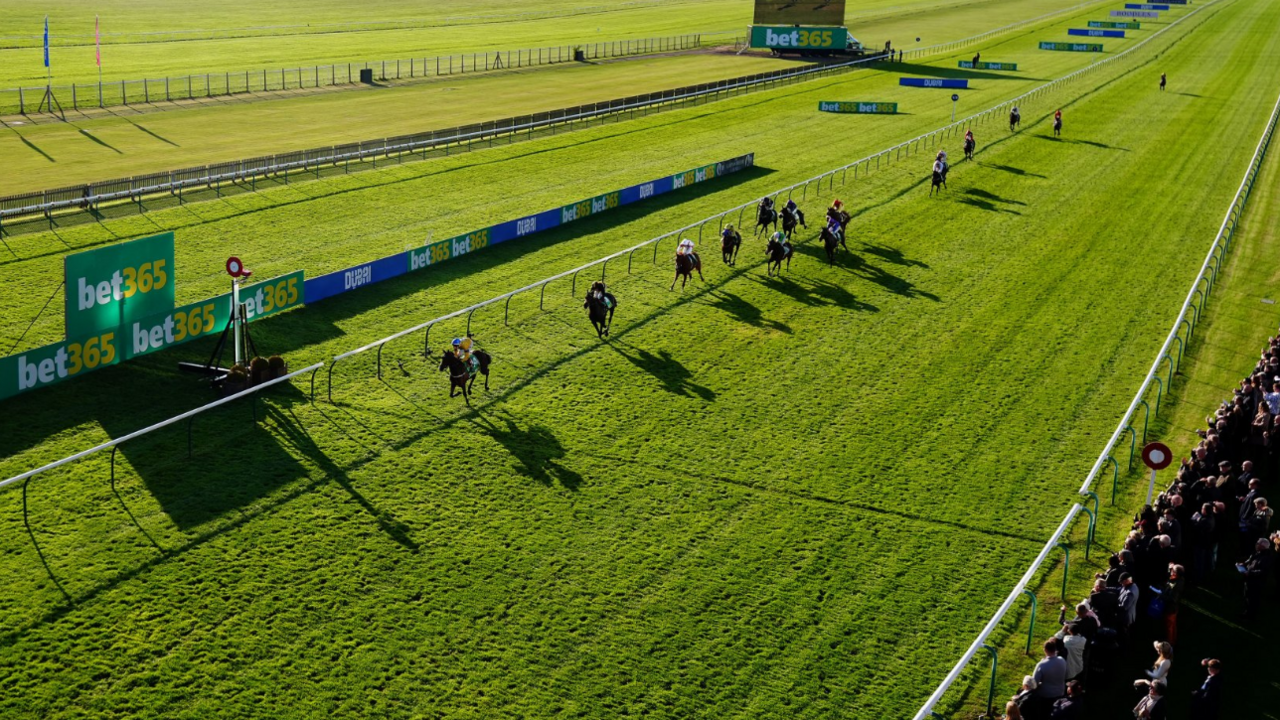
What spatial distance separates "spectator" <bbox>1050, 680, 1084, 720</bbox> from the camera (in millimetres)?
12539

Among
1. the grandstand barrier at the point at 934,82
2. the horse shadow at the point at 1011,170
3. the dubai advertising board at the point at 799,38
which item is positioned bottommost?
the horse shadow at the point at 1011,170

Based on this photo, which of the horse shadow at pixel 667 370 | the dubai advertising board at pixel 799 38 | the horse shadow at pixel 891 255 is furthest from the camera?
the dubai advertising board at pixel 799 38

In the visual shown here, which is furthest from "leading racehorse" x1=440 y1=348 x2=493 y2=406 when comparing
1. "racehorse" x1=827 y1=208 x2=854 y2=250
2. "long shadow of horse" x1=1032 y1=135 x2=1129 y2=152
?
"long shadow of horse" x1=1032 y1=135 x2=1129 y2=152

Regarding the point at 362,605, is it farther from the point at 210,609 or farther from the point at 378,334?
the point at 378,334

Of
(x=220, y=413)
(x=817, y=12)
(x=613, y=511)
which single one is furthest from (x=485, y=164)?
(x=817, y=12)

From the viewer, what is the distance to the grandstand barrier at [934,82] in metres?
72.8

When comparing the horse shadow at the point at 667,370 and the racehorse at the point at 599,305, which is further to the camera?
the racehorse at the point at 599,305

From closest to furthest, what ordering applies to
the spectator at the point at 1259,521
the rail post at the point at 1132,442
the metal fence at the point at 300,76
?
the spectator at the point at 1259,521, the rail post at the point at 1132,442, the metal fence at the point at 300,76

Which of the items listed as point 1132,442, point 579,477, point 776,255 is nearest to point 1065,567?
point 1132,442

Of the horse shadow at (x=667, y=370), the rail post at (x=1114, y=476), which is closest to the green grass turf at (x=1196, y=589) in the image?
the rail post at (x=1114, y=476)

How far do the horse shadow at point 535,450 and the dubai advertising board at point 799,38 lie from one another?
234ft

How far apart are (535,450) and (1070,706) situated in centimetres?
1064

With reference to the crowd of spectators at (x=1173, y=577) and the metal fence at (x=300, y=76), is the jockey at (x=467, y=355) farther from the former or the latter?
the metal fence at (x=300, y=76)

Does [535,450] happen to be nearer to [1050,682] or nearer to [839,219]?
[1050,682]
